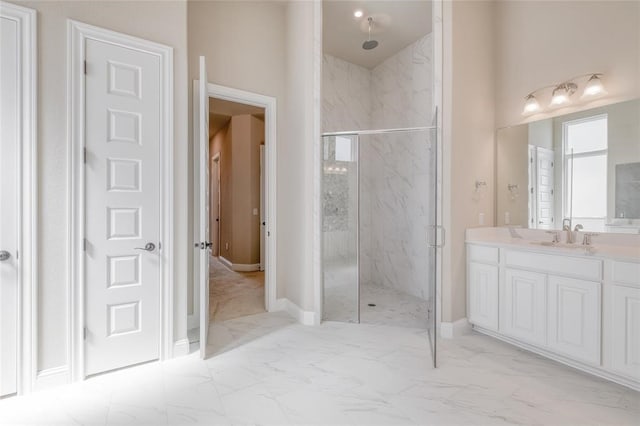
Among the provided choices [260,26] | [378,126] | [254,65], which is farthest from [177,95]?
[378,126]

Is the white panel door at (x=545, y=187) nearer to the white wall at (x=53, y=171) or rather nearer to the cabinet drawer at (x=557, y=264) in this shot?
the cabinet drawer at (x=557, y=264)

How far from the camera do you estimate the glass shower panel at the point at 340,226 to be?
3486mm

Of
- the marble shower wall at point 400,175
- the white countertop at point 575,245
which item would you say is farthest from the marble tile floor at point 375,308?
the white countertop at point 575,245

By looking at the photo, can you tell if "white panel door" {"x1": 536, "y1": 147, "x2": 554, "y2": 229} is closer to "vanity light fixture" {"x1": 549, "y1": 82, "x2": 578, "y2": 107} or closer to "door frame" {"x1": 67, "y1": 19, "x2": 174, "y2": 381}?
"vanity light fixture" {"x1": 549, "y1": 82, "x2": 578, "y2": 107}

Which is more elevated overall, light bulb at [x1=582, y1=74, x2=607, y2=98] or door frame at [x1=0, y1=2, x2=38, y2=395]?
light bulb at [x1=582, y1=74, x2=607, y2=98]

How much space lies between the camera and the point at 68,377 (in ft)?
7.04

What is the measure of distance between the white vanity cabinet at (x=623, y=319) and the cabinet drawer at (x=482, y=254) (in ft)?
2.66

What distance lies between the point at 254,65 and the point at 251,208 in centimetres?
322

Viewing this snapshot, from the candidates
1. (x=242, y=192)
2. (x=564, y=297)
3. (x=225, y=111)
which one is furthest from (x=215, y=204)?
(x=564, y=297)

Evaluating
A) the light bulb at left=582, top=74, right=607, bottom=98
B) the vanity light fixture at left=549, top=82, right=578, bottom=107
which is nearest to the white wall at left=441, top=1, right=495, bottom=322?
the vanity light fixture at left=549, top=82, right=578, bottom=107

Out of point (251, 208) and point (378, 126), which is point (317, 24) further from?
point (251, 208)

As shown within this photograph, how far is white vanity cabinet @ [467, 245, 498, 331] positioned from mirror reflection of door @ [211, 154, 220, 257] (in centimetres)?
605

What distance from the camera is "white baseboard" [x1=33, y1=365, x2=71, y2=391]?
2.05m

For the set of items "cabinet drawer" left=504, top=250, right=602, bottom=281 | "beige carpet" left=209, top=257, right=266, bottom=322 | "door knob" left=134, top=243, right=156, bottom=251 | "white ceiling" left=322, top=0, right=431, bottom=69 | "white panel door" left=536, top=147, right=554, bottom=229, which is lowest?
"beige carpet" left=209, top=257, right=266, bottom=322
